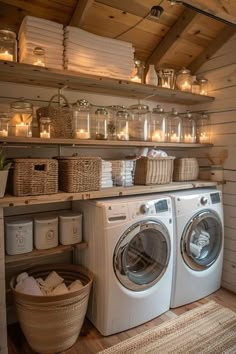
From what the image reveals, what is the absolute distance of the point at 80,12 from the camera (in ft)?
5.95

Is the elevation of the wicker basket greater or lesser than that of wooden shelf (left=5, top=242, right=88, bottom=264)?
greater

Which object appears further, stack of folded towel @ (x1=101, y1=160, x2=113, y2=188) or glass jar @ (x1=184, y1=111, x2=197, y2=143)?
glass jar @ (x1=184, y1=111, x2=197, y2=143)

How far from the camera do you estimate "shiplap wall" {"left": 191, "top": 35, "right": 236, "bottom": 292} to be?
7.91ft

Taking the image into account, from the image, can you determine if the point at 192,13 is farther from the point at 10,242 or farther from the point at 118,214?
the point at 10,242

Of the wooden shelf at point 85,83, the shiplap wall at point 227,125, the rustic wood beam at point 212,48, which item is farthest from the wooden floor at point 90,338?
the rustic wood beam at point 212,48

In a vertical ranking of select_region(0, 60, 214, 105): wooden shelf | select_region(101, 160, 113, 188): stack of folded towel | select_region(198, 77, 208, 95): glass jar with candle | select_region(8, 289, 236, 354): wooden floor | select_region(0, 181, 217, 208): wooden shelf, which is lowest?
select_region(8, 289, 236, 354): wooden floor

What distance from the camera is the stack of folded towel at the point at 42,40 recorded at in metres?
1.68

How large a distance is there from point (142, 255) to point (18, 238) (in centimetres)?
91

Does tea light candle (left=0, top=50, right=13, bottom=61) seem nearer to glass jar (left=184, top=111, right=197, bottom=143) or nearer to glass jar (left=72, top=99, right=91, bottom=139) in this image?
glass jar (left=72, top=99, right=91, bottom=139)

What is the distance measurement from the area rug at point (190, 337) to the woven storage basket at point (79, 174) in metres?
1.06

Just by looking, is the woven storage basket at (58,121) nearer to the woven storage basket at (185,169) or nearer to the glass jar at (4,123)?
the glass jar at (4,123)

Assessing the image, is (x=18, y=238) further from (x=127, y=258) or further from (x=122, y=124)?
(x=122, y=124)

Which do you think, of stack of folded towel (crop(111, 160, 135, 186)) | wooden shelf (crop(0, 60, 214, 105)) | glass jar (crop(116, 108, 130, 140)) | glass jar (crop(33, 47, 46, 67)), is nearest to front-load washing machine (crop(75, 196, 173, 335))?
stack of folded towel (crop(111, 160, 135, 186))

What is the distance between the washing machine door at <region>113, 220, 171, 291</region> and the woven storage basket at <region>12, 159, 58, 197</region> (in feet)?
1.97
